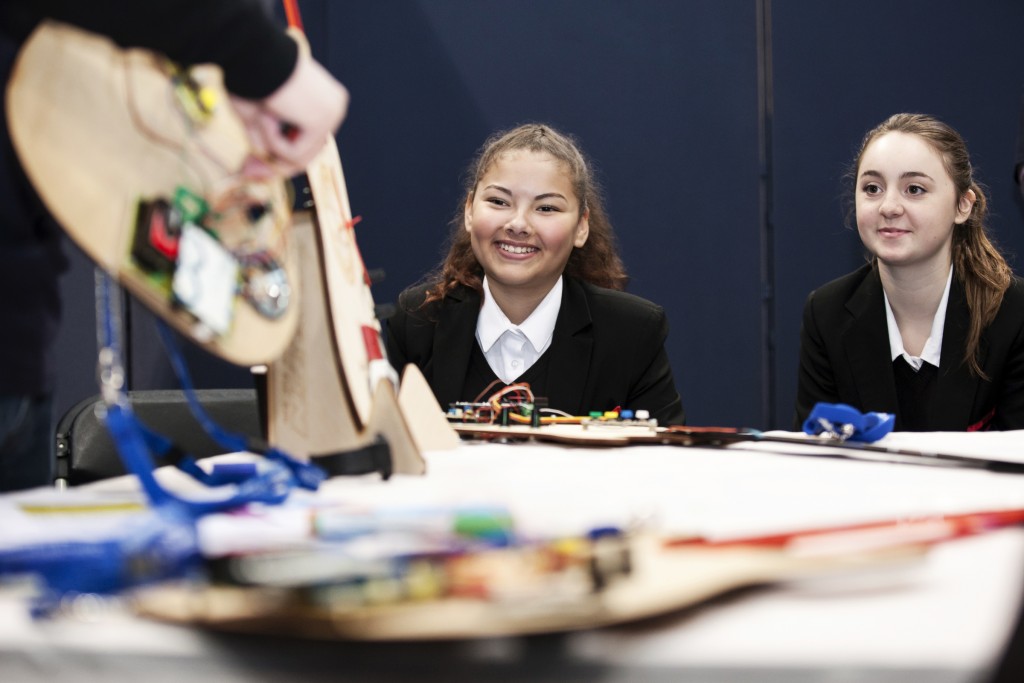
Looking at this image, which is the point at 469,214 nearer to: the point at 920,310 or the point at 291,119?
the point at 920,310

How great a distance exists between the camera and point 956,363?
1.49 meters

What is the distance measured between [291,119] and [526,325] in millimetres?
1025

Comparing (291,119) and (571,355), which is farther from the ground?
(291,119)

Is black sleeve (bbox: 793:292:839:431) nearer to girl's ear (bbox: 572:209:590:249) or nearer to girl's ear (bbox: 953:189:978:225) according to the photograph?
girl's ear (bbox: 953:189:978:225)

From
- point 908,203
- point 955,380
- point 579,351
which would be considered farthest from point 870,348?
point 579,351

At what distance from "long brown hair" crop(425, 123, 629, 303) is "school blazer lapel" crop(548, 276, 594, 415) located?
164 millimetres

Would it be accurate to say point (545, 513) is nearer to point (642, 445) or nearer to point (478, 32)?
point (642, 445)

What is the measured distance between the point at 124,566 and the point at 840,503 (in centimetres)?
36

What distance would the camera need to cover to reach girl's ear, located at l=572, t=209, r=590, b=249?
5.48 feet

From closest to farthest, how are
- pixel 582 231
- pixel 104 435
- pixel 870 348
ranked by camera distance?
pixel 104 435 < pixel 870 348 < pixel 582 231

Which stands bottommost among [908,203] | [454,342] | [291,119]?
[454,342]

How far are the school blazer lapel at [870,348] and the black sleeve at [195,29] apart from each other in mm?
1270

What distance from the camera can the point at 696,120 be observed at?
276cm

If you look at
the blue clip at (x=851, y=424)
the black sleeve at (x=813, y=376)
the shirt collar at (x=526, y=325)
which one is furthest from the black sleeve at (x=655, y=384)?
the blue clip at (x=851, y=424)
